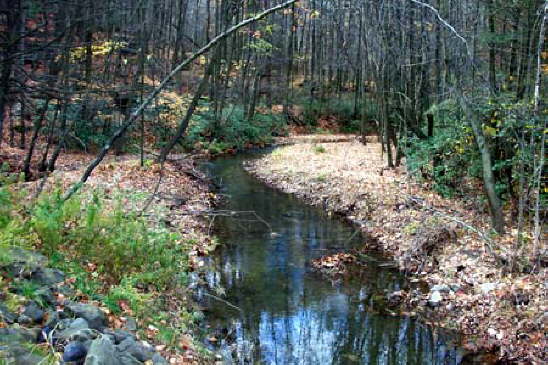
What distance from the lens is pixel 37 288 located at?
16.6 ft

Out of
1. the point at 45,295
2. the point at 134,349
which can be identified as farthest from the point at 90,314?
the point at 134,349

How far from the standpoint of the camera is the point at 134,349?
5.01 m

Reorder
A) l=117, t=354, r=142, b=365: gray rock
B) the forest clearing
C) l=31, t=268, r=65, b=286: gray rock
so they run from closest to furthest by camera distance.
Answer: l=117, t=354, r=142, b=365: gray rock
l=31, t=268, r=65, b=286: gray rock
the forest clearing

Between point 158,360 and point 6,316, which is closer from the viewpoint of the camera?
point 6,316

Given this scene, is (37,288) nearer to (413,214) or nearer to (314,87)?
(413,214)

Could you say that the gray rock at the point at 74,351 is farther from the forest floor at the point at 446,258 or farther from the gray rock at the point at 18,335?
the forest floor at the point at 446,258

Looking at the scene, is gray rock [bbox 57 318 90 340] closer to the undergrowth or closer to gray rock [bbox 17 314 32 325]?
gray rock [bbox 17 314 32 325]

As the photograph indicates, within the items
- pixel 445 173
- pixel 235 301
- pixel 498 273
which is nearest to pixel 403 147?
pixel 445 173

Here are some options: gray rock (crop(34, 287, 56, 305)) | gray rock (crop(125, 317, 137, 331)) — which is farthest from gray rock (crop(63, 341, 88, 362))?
gray rock (crop(125, 317, 137, 331))

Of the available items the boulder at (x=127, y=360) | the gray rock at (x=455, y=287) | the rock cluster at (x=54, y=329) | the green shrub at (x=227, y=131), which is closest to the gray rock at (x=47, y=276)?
the rock cluster at (x=54, y=329)

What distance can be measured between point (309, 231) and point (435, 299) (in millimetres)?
4831

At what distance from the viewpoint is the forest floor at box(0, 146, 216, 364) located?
20.2 feet

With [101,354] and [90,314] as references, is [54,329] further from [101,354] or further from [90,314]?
[90,314]

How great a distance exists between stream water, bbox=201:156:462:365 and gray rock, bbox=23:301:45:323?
2.75 metres
